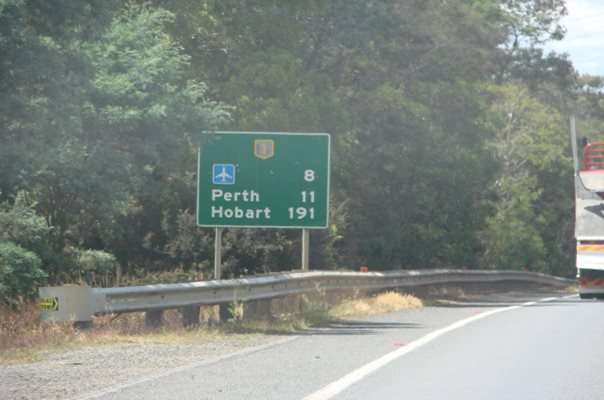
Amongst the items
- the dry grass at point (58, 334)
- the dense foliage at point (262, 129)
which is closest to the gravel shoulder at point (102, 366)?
the dry grass at point (58, 334)

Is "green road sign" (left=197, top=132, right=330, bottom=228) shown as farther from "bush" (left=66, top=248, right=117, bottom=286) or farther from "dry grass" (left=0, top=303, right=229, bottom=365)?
"dry grass" (left=0, top=303, right=229, bottom=365)

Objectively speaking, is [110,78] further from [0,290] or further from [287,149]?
[0,290]

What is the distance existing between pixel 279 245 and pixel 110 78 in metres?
7.83

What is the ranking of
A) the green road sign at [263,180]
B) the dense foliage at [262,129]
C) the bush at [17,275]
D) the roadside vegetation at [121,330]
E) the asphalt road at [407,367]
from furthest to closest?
the green road sign at [263,180]
the dense foliage at [262,129]
the bush at [17,275]
the roadside vegetation at [121,330]
the asphalt road at [407,367]

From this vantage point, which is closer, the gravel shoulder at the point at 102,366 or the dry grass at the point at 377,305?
the gravel shoulder at the point at 102,366

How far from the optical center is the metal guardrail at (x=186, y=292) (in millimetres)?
15281

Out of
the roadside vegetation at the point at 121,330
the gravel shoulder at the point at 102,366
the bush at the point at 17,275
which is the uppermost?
the bush at the point at 17,275

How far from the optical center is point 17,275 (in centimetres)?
1714

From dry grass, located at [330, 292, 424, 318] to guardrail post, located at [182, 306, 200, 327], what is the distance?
4.66 meters

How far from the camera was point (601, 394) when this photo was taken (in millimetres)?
11305

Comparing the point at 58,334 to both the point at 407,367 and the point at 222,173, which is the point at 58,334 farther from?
the point at 222,173

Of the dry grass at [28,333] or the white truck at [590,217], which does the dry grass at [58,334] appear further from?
the white truck at [590,217]

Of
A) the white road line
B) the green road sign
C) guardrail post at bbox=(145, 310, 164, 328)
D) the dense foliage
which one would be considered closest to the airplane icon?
the green road sign

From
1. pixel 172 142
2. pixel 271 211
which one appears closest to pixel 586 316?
pixel 271 211
